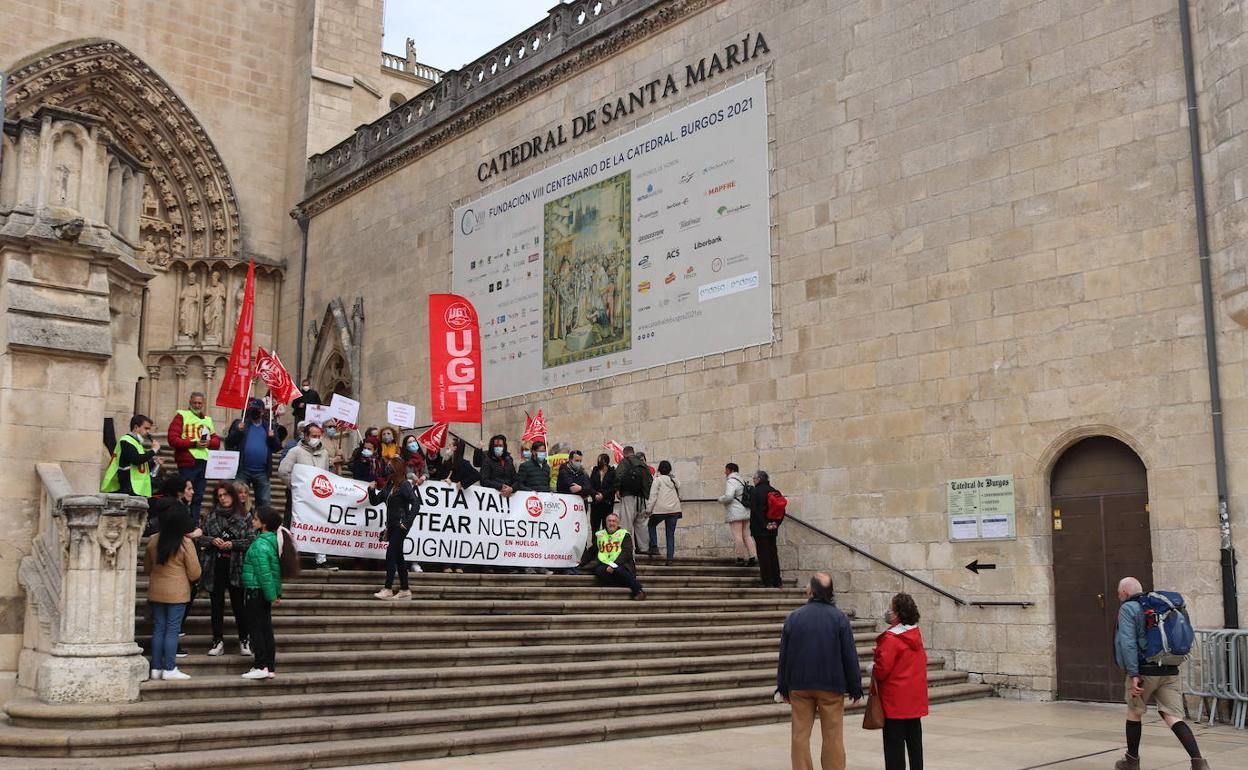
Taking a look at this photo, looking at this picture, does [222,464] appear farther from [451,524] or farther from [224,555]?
[224,555]

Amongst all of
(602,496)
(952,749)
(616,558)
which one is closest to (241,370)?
(602,496)

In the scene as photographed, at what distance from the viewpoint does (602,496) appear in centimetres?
1481

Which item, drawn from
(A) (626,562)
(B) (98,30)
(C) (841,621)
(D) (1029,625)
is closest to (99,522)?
(C) (841,621)

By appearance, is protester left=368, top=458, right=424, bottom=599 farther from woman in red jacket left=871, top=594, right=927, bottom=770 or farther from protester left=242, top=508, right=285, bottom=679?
woman in red jacket left=871, top=594, right=927, bottom=770

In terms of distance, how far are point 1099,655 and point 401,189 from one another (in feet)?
54.6

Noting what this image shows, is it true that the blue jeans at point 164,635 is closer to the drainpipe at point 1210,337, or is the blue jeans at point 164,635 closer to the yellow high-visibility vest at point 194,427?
the yellow high-visibility vest at point 194,427

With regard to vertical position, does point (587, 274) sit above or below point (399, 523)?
above

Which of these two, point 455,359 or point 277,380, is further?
point 277,380

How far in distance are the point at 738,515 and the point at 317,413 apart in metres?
6.45

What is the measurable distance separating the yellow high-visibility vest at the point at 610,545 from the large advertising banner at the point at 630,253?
3.84 m

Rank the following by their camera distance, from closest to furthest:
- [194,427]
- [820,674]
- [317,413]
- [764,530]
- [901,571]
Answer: [820,674] < [194,427] < [901,571] < [764,530] < [317,413]

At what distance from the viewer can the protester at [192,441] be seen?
39.8ft

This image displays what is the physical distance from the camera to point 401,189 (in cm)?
2409

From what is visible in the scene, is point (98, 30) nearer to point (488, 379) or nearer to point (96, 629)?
point (488, 379)
